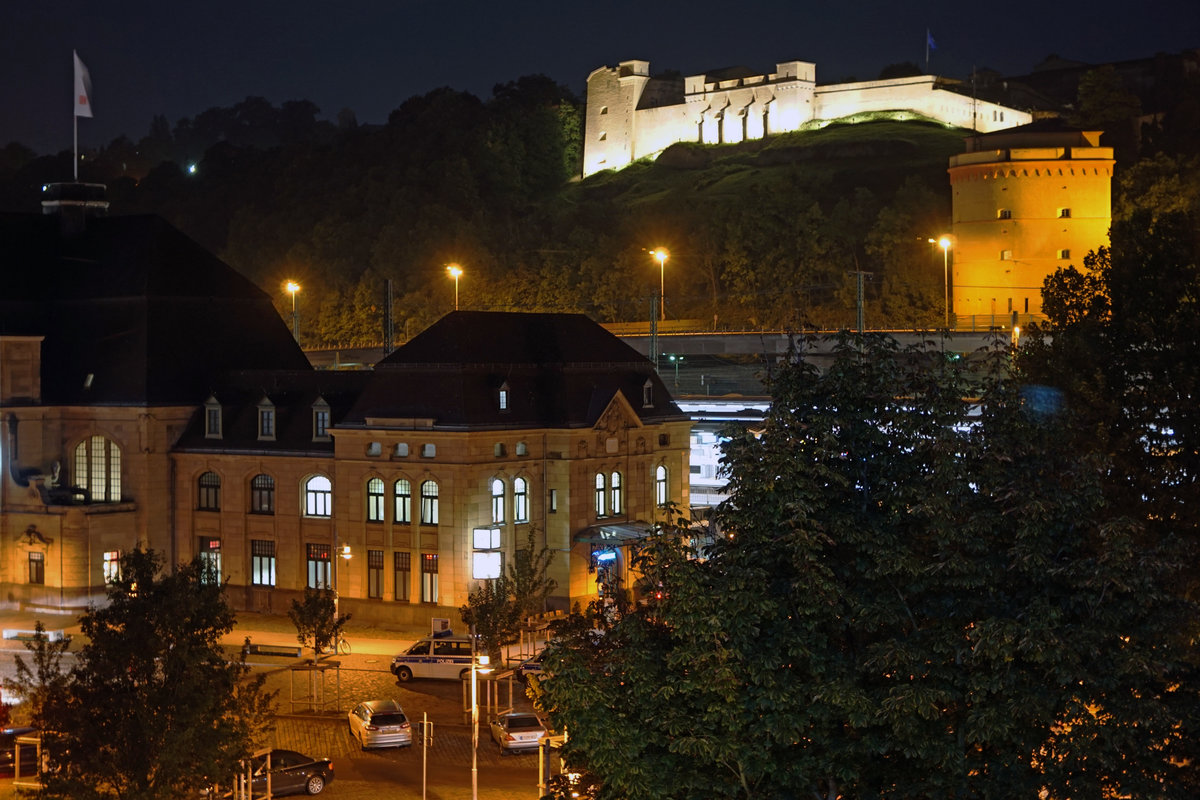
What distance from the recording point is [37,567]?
230ft

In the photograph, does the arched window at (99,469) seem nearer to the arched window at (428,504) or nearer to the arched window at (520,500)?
the arched window at (428,504)

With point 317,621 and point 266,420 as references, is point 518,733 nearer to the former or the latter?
point 317,621

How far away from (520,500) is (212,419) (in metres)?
15.1

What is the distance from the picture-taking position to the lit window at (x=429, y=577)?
211ft

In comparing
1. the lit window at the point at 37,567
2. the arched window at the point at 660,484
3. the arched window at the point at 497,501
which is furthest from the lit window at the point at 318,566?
the arched window at the point at 660,484

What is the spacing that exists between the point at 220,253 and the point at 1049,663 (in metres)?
169

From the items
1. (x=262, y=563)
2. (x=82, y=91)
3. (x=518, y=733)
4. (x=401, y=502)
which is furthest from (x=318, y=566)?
(x=82, y=91)

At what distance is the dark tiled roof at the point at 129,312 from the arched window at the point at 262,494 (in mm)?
5646

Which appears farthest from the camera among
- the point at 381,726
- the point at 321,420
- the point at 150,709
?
the point at 321,420

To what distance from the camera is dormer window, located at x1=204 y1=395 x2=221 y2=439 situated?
7119 cm

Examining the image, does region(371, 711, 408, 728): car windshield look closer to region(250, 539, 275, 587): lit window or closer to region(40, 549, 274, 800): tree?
region(40, 549, 274, 800): tree

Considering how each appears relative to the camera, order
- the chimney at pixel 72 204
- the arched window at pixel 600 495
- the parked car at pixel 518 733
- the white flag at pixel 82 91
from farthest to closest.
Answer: the white flag at pixel 82 91
the chimney at pixel 72 204
the arched window at pixel 600 495
the parked car at pixel 518 733

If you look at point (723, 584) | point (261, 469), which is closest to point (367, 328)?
point (261, 469)

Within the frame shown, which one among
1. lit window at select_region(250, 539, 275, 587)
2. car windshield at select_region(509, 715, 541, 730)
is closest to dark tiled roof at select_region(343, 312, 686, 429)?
lit window at select_region(250, 539, 275, 587)
